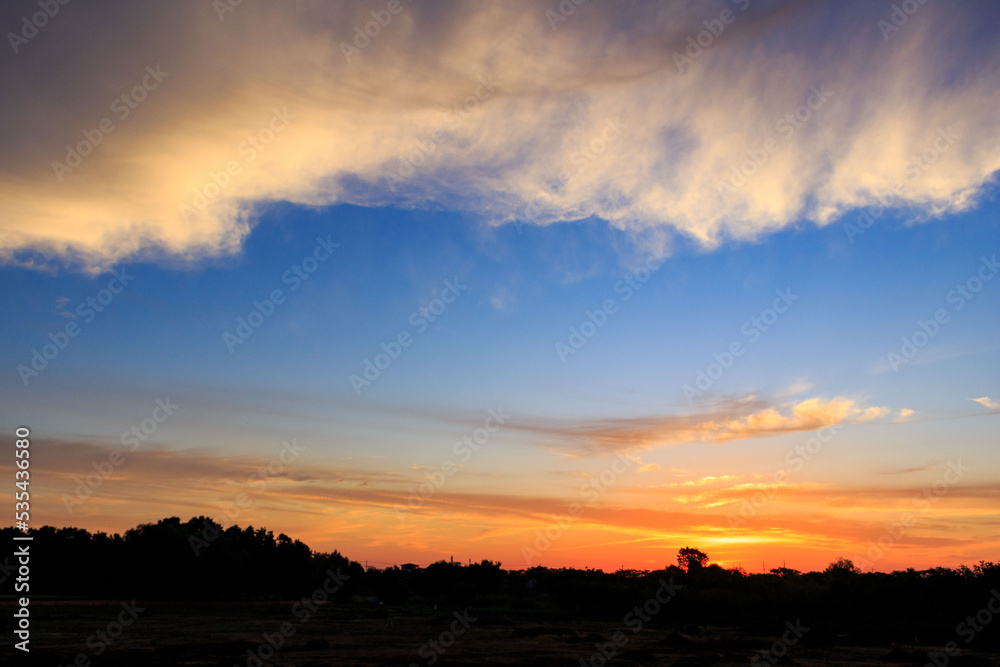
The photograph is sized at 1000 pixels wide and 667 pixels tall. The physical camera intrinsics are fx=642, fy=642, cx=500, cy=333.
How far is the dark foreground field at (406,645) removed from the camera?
101 feet

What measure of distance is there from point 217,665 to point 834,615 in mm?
63515

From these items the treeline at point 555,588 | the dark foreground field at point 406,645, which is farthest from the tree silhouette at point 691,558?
the dark foreground field at point 406,645

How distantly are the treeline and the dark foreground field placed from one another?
575 cm

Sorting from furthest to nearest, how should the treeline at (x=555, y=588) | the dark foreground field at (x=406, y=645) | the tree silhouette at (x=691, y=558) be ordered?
1. the tree silhouette at (x=691, y=558)
2. the treeline at (x=555, y=588)
3. the dark foreground field at (x=406, y=645)

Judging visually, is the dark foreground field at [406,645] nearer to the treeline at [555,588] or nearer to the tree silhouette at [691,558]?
the treeline at [555,588]

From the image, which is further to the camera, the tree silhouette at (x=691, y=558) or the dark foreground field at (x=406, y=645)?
the tree silhouette at (x=691, y=558)

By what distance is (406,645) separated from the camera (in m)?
39.0

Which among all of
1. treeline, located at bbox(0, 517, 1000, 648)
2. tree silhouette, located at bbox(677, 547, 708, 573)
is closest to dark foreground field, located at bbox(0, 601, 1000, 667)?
treeline, located at bbox(0, 517, 1000, 648)

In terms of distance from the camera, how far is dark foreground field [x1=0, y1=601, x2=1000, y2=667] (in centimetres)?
3077

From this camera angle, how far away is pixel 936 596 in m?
61.9

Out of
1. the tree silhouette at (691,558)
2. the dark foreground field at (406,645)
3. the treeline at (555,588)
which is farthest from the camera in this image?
the tree silhouette at (691,558)

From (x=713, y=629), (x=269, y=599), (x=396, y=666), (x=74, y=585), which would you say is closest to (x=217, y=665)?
(x=396, y=666)

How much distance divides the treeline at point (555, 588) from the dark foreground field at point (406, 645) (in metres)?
5.75

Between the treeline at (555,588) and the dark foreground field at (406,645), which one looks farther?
the treeline at (555,588)
